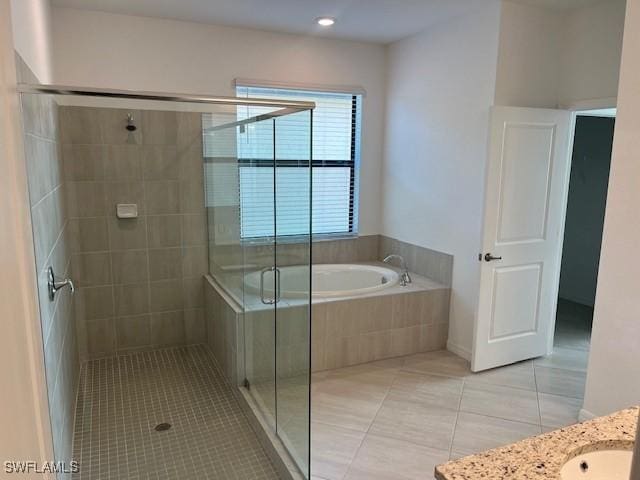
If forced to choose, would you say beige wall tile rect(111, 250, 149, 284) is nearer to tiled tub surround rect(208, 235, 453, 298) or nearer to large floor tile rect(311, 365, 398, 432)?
tiled tub surround rect(208, 235, 453, 298)

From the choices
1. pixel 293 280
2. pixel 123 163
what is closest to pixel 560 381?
pixel 293 280

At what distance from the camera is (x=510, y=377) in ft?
11.2

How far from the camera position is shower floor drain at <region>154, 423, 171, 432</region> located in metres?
2.71

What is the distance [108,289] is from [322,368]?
176 cm

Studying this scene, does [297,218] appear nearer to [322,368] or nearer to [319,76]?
[322,368]

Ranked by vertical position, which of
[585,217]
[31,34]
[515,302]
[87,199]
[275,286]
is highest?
[31,34]

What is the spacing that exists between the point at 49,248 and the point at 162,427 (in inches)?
50.6

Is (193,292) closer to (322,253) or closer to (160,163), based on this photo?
(160,163)

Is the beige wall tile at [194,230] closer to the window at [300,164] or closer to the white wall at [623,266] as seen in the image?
the window at [300,164]

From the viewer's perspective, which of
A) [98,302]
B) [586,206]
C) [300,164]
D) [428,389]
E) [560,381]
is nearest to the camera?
[300,164]

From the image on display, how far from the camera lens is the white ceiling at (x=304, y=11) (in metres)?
3.26

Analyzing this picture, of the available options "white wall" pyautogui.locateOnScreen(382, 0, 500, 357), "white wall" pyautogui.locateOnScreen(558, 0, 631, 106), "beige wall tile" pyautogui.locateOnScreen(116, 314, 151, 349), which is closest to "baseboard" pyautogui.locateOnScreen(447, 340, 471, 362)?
"white wall" pyautogui.locateOnScreen(382, 0, 500, 357)

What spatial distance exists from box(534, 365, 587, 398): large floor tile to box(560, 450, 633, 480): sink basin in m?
2.32

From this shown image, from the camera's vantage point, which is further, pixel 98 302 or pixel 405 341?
pixel 405 341
